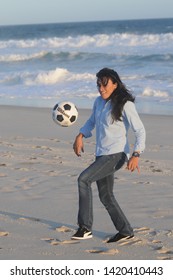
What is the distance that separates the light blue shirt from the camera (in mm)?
5449

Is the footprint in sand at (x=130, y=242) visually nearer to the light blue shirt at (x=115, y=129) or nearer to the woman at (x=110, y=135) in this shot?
the woman at (x=110, y=135)

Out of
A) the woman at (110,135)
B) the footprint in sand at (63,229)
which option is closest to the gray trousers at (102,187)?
the woman at (110,135)

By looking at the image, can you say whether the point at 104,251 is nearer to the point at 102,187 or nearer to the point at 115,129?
the point at 102,187

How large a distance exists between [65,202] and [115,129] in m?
1.95

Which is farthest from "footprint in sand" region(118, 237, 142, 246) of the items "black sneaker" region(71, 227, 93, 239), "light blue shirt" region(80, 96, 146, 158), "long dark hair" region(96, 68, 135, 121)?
"long dark hair" region(96, 68, 135, 121)

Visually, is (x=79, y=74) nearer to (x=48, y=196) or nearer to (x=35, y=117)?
(x=35, y=117)

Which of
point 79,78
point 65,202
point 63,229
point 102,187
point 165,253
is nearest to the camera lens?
point 165,253

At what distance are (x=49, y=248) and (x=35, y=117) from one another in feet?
Result: 31.4

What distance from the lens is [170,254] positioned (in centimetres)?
536

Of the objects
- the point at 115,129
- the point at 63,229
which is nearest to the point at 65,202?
the point at 63,229

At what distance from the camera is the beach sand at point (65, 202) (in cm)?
552

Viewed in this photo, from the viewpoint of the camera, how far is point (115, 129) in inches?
218

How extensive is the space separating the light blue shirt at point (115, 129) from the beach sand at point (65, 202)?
33.5 inches

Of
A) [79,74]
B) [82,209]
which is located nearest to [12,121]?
[82,209]
